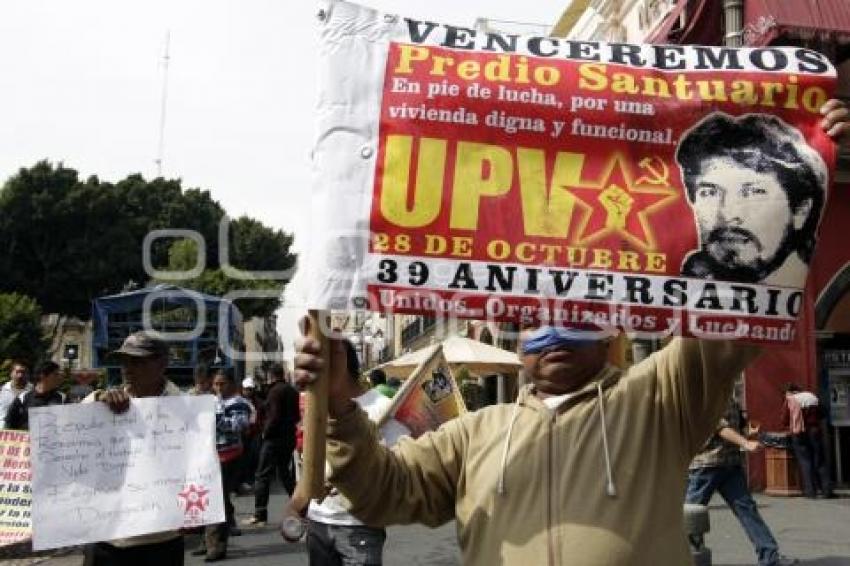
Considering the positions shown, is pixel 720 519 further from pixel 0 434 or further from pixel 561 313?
pixel 561 313

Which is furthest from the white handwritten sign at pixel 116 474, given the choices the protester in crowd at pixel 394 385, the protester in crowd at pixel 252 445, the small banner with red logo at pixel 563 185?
the protester in crowd at pixel 252 445

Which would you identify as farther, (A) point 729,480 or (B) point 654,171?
(A) point 729,480

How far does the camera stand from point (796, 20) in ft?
45.5

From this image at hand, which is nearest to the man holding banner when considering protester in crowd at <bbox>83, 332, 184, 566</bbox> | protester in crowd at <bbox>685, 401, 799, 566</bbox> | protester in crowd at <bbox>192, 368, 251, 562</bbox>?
protester in crowd at <bbox>83, 332, 184, 566</bbox>

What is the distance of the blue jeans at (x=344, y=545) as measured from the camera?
494 cm

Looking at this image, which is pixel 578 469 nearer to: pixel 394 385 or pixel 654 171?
pixel 654 171

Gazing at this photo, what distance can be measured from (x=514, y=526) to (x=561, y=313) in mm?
638

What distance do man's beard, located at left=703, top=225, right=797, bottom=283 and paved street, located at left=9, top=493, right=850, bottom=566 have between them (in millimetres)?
6529

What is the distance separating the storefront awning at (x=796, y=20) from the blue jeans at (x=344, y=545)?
10.8 meters

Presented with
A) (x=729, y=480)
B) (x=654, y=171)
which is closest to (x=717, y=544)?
(x=729, y=480)

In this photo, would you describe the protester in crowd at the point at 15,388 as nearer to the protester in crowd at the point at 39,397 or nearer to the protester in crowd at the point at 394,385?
the protester in crowd at the point at 39,397

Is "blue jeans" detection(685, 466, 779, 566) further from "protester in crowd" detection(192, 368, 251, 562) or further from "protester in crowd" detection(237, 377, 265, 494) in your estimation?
"protester in crowd" detection(237, 377, 265, 494)

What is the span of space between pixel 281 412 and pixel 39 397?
3.63m

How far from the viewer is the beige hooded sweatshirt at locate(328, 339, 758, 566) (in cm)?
263
